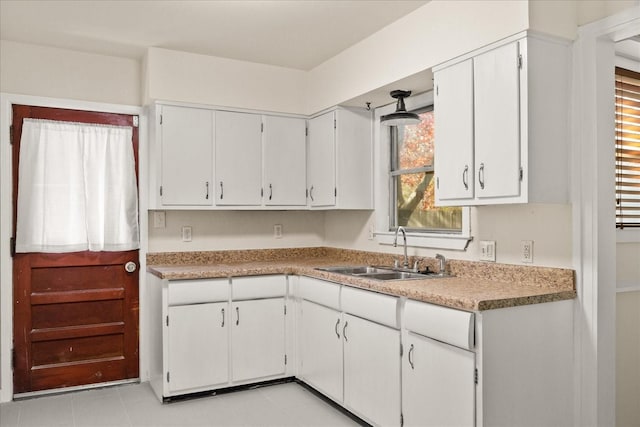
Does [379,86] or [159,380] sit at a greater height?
[379,86]

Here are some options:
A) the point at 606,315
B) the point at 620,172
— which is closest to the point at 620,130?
the point at 620,172

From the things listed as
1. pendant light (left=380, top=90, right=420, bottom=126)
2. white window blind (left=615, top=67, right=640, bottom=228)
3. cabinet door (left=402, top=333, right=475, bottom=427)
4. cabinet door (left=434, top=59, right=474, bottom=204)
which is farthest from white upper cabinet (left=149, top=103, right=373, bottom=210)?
white window blind (left=615, top=67, right=640, bottom=228)

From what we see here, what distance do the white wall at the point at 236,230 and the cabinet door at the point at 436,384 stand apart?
208 centimetres

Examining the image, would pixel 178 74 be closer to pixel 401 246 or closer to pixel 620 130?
pixel 401 246

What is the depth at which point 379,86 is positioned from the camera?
3.27m

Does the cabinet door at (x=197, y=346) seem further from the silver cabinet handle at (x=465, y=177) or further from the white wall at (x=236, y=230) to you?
the silver cabinet handle at (x=465, y=177)

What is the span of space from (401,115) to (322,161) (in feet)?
3.22

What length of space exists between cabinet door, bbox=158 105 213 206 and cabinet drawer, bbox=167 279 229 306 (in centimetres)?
65

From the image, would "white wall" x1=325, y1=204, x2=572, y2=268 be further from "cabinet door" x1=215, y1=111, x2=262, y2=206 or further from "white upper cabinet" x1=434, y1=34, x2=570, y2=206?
"cabinet door" x1=215, y1=111, x2=262, y2=206

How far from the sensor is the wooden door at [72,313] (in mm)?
3533

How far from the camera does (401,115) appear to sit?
3.17m

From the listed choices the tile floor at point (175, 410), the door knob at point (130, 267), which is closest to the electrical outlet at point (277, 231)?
the door knob at point (130, 267)

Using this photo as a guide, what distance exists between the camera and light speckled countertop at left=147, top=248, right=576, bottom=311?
7.43 ft

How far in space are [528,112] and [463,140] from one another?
1.26ft
